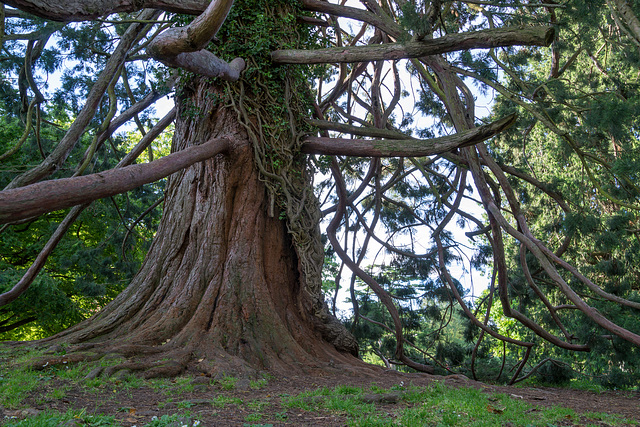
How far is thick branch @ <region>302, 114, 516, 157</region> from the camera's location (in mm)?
3963

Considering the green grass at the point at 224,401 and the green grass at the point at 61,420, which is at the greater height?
the green grass at the point at 224,401

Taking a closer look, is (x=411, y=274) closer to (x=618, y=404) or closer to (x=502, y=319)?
(x=618, y=404)

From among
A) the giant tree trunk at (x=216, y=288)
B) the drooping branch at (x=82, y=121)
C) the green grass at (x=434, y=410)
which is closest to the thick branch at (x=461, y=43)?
the giant tree trunk at (x=216, y=288)

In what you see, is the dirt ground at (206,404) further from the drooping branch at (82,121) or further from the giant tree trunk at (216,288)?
the drooping branch at (82,121)

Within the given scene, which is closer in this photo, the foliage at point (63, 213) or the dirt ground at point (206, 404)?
the dirt ground at point (206, 404)

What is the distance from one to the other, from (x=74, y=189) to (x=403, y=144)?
291 centimetres

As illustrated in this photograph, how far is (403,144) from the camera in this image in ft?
14.8

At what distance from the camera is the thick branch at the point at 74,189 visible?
246 centimetres

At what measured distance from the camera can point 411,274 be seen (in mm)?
9062

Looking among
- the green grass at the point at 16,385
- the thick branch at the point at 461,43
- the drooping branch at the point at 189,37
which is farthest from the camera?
the thick branch at the point at 461,43

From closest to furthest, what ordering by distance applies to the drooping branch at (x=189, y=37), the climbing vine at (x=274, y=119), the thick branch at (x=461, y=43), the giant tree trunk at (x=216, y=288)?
the drooping branch at (x=189, y=37), the thick branch at (x=461, y=43), the giant tree trunk at (x=216, y=288), the climbing vine at (x=274, y=119)

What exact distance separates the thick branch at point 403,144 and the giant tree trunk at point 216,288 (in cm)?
83

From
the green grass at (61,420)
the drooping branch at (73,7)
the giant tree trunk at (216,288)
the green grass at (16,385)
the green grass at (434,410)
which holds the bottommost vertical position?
the green grass at (61,420)

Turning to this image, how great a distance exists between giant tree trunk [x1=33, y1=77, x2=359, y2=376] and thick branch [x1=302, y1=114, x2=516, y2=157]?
2.71 feet
